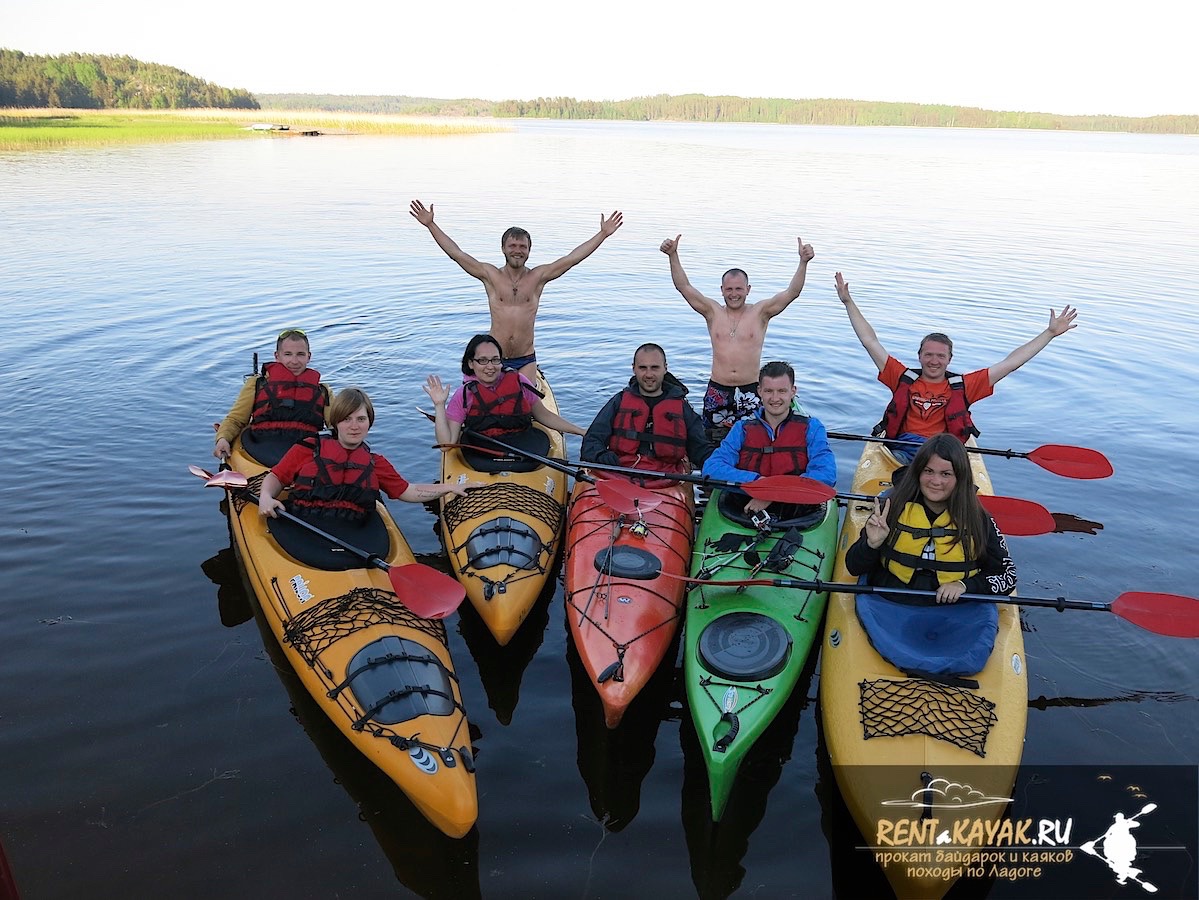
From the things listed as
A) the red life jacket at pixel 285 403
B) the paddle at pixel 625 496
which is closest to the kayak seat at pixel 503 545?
the paddle at pixel 625 496

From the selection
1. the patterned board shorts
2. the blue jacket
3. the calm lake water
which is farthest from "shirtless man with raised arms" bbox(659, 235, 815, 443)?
the calm lake water

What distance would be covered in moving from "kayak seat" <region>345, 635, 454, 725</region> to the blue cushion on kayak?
6.58 ft

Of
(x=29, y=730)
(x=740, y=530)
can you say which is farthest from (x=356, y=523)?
(x=740, y=530)

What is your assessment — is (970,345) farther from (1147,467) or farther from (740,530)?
(740,530)

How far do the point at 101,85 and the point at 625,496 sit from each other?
7273 cm

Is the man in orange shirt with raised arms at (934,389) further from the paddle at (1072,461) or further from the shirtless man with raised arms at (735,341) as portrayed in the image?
the shirtless man with raised arms at (735,341)

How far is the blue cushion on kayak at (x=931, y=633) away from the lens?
376 cm

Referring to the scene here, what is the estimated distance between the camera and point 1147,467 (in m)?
7.69

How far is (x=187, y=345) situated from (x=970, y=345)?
9.81 meters

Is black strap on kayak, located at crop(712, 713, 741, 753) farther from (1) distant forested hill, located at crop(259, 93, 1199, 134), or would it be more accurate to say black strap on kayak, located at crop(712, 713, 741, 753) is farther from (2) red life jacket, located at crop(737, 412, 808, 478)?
(1) distant forested hill, located at crop(259, 93, 1199, 134)

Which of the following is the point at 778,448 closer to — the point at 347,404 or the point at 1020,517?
the point at 1020,517

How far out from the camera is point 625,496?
16.8 ft

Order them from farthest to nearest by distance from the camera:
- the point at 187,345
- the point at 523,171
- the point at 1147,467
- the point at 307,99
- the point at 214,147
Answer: the point at 307,99
the point at 214,147
the point at 523,171
the point at 187,345
the point at 1147,467

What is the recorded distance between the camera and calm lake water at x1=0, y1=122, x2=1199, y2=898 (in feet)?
11.6
